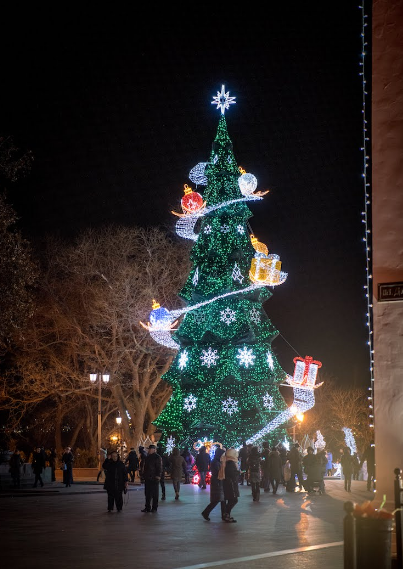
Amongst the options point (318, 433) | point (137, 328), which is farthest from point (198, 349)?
point (318, 433)

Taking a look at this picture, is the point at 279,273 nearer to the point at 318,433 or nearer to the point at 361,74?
the point at 361,74

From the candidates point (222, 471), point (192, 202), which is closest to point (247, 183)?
point (192, 202)

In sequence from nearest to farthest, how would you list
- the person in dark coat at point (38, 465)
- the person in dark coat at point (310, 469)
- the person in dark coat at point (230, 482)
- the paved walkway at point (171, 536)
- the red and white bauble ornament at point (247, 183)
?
the paved walkway at point (171, 536)
the person in dark coat at point (230, 482)
the person in dark coat at point (310, 469)
the person in dark coat at point (38, 465)
the red and white bauble ornament at point (247, 183)

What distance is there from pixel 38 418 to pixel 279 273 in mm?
21322

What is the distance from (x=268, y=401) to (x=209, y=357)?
338 cm

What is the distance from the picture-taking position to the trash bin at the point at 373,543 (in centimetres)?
777

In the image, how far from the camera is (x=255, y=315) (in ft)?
121

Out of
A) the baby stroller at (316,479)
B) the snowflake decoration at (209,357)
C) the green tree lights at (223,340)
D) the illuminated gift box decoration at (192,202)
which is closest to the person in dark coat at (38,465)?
the green tree lights at (223,340)

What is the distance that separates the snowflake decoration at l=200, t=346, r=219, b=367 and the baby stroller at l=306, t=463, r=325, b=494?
8184mm

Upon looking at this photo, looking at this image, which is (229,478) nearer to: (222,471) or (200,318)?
(222,471)

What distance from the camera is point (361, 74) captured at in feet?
36.0

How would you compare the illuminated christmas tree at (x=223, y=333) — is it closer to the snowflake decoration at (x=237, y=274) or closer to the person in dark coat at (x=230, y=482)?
the snowflake decoration at (x=237, y=274)

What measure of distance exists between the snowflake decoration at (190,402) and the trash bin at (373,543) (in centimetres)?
2719

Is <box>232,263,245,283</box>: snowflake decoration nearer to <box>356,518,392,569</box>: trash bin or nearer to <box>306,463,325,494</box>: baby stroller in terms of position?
<box>306,463,325,494</box>: baby stroller
